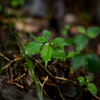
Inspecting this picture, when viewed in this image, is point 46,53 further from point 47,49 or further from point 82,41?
point 82,41

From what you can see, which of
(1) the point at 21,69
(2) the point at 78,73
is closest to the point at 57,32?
(2) the point at 78,73

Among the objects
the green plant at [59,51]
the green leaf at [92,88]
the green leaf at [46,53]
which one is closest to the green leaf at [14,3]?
the green plant at [59,51]

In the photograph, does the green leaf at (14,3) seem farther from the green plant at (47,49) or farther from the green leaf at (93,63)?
the green leaf at (93,63)

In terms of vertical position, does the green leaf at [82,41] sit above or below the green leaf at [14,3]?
below

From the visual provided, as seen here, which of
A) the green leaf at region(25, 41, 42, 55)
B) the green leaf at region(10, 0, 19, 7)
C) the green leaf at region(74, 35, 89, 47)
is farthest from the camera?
the green leaf at region(10, 0, 19, 7)

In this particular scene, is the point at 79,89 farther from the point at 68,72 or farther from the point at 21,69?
the point at 21,69

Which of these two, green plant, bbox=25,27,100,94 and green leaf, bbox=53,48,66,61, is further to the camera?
green leaf, bbox=53,48,66,61

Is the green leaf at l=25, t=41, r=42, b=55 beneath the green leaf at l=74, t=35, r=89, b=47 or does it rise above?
beneath

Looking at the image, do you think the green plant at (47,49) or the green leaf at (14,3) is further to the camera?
the green leaf at (14,3)

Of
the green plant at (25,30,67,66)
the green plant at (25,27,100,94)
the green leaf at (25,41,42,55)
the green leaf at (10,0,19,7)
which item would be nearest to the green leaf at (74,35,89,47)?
the green plant at (25,27,100,94)

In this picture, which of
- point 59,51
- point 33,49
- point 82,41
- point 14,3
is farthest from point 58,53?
point 14,3

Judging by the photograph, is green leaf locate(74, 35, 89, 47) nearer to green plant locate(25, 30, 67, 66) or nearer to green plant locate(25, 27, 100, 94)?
green plant locate(25, 27, 100, 94)
